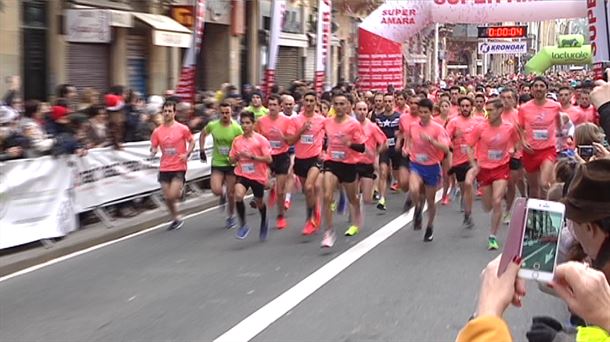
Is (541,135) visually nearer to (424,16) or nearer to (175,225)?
(175,225)

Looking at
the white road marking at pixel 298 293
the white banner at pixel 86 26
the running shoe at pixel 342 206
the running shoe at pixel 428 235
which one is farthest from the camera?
the white banner at pixel 86 26

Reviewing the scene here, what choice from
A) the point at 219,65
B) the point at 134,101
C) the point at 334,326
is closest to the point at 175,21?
the point at 219,65

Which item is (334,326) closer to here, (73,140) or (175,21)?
(73,140)

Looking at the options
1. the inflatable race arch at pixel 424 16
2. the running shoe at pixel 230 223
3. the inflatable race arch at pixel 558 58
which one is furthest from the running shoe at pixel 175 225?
the inflatable race arch at pixel 558 58

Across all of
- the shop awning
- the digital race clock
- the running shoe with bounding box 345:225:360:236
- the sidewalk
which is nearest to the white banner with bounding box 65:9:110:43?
the shop awning

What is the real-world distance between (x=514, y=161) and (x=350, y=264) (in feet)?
13.2

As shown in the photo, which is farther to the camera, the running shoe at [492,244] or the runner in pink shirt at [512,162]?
the runner in pink shirt at [512,162]

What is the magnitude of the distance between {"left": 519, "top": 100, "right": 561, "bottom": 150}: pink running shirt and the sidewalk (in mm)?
5209

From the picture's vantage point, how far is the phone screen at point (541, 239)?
2.09m

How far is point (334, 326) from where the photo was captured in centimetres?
696

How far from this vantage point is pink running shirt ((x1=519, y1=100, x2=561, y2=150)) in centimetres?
1228

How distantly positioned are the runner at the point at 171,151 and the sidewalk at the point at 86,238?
2.06ft

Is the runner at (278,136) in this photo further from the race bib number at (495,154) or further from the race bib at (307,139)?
the race bib number at (495,154)

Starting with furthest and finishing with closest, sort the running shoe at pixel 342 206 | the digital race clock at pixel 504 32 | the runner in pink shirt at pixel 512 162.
Result: the digital race clock at pixel 504 32
the running shoe at pixel 342 206
the runner in pink shirt at pixel 512 162
